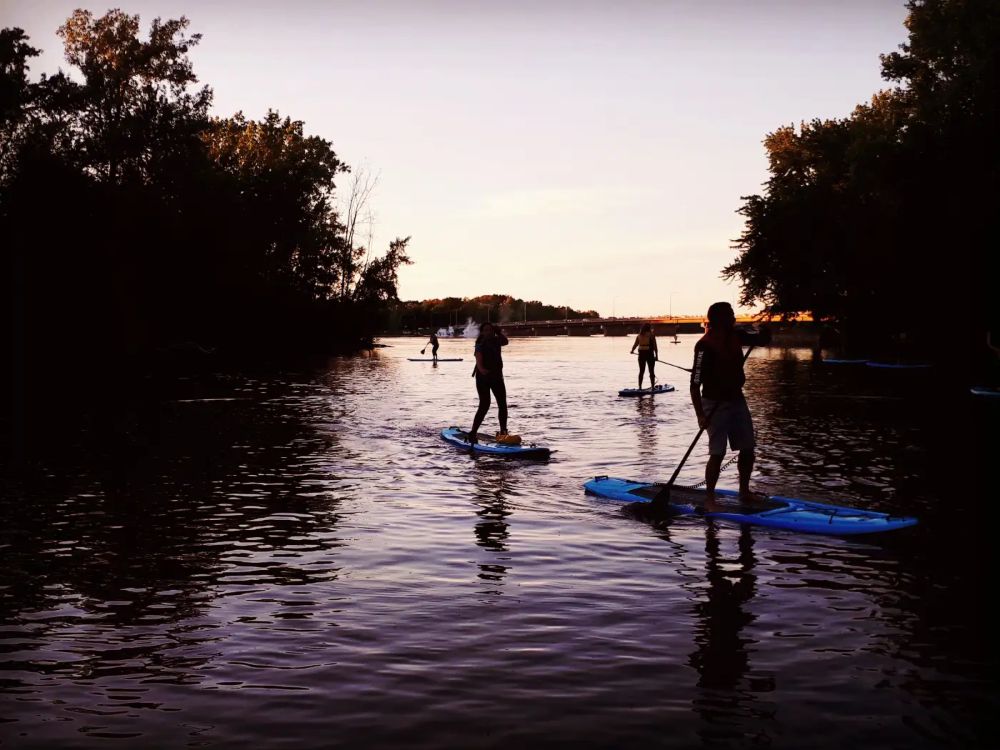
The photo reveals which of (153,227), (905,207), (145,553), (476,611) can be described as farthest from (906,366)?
(476,611)

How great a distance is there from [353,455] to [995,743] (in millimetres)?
14820

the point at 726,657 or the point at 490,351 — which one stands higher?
the point at 490,351

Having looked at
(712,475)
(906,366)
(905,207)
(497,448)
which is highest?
(905,207)

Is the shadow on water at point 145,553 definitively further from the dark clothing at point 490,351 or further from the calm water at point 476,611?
the dark clothing at point 490,351

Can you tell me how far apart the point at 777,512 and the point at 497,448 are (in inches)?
293

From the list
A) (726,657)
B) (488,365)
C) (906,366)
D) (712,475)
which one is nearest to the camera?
(726,657)

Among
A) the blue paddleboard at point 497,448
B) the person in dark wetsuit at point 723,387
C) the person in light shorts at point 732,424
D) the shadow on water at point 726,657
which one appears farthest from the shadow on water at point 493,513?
the person in light shorts at point 732,424

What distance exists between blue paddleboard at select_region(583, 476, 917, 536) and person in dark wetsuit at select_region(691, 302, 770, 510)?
295 mm

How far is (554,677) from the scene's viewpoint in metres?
6.54

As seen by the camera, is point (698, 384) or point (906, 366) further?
point (906, 366)

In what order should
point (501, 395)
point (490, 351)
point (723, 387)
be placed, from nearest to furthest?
point (723, 387) → point (490, 351) → point (501, 395)

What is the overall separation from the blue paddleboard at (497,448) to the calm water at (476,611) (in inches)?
27.8

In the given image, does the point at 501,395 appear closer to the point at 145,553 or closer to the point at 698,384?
the point at 698,384

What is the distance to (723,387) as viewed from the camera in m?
12.4
